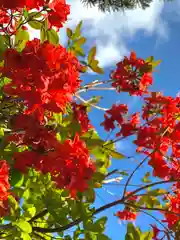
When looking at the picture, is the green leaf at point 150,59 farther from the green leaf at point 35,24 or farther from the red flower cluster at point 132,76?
the green leaf at point 35,24

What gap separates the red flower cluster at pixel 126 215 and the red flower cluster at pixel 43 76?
1476 mm

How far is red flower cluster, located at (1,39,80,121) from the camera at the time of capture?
4.58 feet

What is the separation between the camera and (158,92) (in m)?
2.19

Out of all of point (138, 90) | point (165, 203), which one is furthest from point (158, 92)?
point (165, 203)

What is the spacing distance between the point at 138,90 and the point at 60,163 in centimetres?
98

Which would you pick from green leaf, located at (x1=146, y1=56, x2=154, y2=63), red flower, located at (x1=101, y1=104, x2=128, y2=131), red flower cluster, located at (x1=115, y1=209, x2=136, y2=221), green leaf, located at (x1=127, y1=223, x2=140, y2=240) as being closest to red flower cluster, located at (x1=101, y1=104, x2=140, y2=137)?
red flower, located at (x1=101, y1=104, x2=128, y2=131)

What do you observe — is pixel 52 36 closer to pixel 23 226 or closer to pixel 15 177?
pixel 15 177

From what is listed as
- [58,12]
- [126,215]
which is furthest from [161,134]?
[126,215]

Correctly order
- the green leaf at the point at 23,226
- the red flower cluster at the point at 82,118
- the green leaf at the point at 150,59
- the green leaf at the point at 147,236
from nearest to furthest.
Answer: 1. the green leaf at the point at 23,226
2. the red flower cluster at the point at 82,118
3. the green leaf at the point at 147,236
4. the green leaf at the point at 150,59

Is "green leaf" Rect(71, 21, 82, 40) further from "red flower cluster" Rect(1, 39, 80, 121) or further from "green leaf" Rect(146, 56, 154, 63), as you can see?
"red flower cluster" Rect(1, 39, 80, 121)

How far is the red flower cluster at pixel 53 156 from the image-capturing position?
58.7 inches

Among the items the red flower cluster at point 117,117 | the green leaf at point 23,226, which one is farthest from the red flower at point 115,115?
the green leaf at point 23,226

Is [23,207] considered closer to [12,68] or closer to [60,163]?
[60,163]

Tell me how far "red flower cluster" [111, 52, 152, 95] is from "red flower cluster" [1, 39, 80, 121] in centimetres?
88
